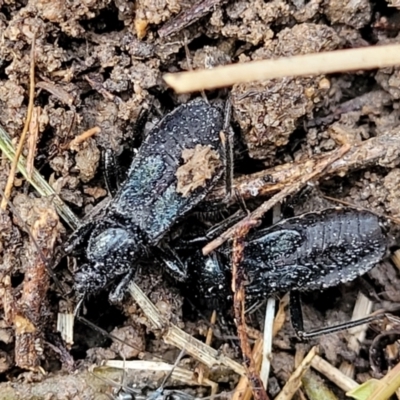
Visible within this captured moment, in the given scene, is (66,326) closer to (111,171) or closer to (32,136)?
(111,171)

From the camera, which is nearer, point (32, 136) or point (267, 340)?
point (32, 136)

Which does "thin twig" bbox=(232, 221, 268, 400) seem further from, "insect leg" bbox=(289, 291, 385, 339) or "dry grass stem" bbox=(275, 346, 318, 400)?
"insect leg" bbox=(289, 291, 385, 339)

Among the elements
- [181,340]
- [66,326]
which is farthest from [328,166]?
[66,326]

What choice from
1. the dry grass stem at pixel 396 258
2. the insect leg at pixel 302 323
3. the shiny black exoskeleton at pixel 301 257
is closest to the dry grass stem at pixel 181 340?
the shiny black exoskeleton at pixel 301 257

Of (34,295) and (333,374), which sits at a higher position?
(34,295)

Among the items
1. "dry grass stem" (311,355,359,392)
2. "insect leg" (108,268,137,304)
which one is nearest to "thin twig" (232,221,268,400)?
"dry grass stem" (311,355,359,392)

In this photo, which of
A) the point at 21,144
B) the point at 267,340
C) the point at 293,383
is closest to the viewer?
the point at 21,144
